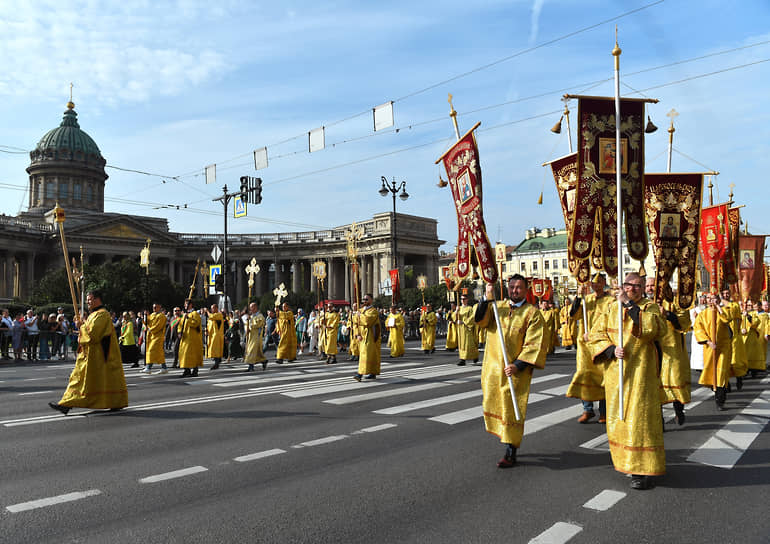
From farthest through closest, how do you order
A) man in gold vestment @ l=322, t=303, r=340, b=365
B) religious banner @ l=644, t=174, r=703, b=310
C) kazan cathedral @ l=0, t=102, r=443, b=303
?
kazan cathedral @ l=0, t=102, r=443, b=303, man in gold vestment @ l=322, t=303, r=340, b=365, religious banner @ l=644, t=174, r=703, b=310

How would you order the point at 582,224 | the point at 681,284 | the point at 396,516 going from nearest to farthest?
the point at 396,516 → the point at 582,224 → the point at 681,284

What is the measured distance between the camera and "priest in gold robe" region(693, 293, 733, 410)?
966cm

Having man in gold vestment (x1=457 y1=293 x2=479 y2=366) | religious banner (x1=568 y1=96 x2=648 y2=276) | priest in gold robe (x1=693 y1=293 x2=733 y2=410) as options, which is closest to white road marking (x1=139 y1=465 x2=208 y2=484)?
religious banner (x1=568 y1=96 x2=648 y2=276)

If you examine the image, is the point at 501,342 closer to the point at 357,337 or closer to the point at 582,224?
the point at 582,224

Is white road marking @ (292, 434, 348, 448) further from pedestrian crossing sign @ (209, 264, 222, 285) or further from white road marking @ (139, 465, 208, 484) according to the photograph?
pedestrian crossing sign @ (209, 264, 222, 285)

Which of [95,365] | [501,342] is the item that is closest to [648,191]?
[501,342]

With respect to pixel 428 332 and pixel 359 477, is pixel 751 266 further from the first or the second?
pixel 359 477

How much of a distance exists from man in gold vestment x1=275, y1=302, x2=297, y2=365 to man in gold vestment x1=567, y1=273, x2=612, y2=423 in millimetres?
11525

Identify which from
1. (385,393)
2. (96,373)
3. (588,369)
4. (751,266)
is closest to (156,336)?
(96,373)

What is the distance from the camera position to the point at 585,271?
29.7 feet

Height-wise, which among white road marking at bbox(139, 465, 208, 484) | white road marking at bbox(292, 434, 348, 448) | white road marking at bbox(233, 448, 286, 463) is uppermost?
white road marking at bbox(139, 465, 208, 484)

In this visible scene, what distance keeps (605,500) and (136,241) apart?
83.3 m

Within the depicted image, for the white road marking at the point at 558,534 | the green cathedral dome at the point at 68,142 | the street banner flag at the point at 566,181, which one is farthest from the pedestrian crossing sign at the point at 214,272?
the green cathedral dome at the point at 68,142

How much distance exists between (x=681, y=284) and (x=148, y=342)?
1276 centimetres
